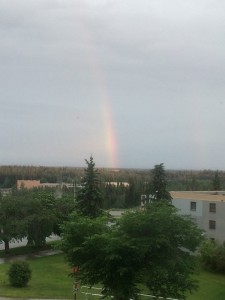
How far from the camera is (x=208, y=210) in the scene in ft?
142

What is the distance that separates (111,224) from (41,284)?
12326 mm

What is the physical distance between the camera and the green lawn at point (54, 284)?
2408 centimetres

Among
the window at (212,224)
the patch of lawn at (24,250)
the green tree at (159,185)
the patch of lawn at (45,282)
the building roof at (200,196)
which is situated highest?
the green tree at (159,185)

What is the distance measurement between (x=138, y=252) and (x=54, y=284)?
1456cm

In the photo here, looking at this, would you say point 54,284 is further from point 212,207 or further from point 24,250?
point 212,207

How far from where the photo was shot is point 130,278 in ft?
51.7

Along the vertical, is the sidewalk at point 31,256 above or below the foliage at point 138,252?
below

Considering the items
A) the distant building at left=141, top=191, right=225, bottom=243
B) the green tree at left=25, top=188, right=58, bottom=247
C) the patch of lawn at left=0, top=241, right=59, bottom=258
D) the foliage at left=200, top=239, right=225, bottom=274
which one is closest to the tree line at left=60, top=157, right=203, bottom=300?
the foliage at left=200, top=239, right=225, bottom=274

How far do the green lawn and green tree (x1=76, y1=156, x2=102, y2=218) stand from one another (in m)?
4.61

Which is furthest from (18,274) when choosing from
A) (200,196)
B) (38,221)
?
(200,196)

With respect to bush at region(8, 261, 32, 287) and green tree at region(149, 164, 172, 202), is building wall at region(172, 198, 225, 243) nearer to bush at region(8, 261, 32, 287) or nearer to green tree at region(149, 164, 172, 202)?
green tree at region(149, 164, 172, 202)

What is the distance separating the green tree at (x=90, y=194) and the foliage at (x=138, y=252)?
22669mm

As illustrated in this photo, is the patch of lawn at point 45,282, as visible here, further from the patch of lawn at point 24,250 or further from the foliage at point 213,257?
the foliage at point 213,257

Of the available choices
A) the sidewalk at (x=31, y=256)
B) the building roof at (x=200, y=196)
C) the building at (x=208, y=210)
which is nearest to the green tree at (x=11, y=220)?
the sidewalk at (x=31, y=256)
